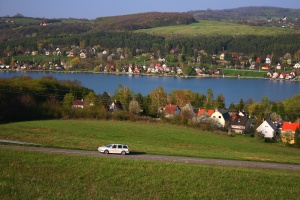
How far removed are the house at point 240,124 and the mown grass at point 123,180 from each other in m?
19.4

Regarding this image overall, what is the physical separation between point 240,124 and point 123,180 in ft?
72.6

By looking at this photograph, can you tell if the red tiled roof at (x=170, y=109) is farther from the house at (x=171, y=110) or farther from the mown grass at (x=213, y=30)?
the mown grass at (x=213, y=30)

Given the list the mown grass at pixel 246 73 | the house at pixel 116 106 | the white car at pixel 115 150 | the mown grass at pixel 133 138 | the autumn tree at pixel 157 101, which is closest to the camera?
the white car at pixel 115 150

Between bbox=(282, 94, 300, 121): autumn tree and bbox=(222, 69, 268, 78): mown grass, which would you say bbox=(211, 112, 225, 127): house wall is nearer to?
bbox=(282, 94, 300, 121): autumn tree

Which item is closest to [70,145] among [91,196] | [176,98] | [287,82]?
[91,196]

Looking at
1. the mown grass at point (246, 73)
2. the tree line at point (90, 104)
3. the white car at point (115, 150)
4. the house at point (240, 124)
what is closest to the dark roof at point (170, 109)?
the tree line at point (90, 104)

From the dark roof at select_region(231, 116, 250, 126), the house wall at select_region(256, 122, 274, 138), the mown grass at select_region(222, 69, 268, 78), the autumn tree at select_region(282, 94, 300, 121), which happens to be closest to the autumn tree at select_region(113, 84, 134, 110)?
the dark roof at select_region(231, 116, 250, 126)

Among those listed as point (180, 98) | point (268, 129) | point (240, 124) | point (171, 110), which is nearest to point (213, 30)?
point (180, 98)

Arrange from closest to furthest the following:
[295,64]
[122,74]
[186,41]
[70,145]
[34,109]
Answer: [70,145]
[34,109]
[122,74]
[295,64]
[186,41]

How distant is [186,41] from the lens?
92000 mm

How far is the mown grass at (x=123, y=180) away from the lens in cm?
597

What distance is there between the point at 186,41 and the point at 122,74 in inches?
986

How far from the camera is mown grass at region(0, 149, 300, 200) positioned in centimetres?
597

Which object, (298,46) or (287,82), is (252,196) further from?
(298,46)
